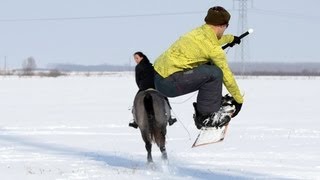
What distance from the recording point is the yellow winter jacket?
21.3 feet

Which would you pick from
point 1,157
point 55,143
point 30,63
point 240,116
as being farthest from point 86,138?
point 30,63

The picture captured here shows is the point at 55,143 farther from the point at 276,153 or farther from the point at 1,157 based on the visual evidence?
the point at 276,153

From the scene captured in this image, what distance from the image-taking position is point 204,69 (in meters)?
6.55

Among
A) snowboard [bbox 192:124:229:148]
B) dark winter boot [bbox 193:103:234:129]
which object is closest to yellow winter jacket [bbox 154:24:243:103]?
dark winter boot [bbox 193:103:234:129]

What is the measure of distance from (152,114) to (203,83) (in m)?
3.14

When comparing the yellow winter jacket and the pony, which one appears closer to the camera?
the yellow winter jacket

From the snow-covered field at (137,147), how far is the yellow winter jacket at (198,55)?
2.43 metres

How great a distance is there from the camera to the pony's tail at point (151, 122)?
9.51m

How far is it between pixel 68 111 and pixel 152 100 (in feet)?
55.0

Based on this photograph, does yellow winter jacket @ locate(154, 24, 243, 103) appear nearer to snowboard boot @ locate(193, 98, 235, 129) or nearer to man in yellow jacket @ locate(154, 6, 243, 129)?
man in yellow jacket @ locate(154, 6, 243, 129)

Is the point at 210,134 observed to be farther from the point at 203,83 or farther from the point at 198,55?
the point at 198,55

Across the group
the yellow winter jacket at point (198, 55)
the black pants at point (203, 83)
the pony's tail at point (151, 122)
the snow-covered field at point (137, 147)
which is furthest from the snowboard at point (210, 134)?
the pony's tail at point (151, 122)

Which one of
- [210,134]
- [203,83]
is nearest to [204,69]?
[203,83]

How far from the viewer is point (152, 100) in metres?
9.44
